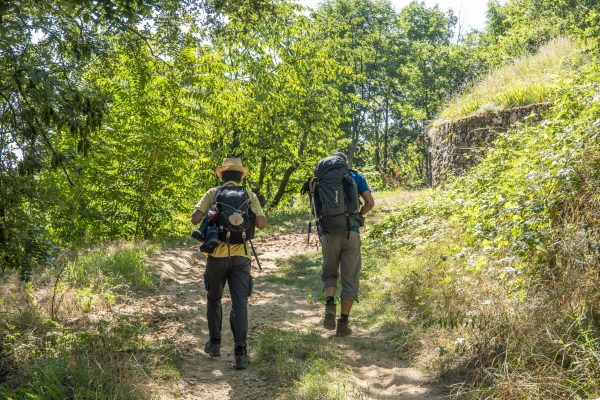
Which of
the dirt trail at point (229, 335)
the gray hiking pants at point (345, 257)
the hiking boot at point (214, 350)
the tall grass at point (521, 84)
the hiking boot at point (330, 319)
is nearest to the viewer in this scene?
the dirt trail at point (229, 335)

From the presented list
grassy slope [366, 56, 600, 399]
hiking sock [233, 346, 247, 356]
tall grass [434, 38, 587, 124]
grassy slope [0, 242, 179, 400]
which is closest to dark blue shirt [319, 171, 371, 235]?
grassy slope [366, 56, 600, 399]

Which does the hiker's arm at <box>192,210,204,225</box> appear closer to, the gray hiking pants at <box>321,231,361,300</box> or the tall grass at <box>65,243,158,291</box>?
the gray hiking pants at <box>321,231,361,300</box>

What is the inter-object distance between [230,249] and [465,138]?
8533 mm

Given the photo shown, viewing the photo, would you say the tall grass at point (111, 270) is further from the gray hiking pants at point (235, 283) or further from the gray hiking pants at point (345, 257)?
the gray hiking pants at point (345, 257)

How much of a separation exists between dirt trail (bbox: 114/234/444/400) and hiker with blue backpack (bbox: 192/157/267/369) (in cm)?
33

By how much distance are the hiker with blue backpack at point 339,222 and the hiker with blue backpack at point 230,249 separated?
103 centimetres

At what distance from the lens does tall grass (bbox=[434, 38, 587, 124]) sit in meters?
11.3

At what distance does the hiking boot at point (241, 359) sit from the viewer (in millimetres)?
5426

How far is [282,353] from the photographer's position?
215 inches

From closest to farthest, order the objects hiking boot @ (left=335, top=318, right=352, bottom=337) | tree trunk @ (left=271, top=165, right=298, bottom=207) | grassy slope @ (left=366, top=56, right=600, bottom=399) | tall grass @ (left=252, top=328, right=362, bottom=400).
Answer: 1. grassy slope @ (left=366, top=56, right=600, bottom=399)
2. tall grass @ (left=252, top=328, right=362, bottom=400)
3. hiking boot @ (left=335, top=318, right=352, bottom=337)
4. tree trunk @ (left=271, top=165, right=298, bottom=207)

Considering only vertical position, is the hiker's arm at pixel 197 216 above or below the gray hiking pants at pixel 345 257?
above

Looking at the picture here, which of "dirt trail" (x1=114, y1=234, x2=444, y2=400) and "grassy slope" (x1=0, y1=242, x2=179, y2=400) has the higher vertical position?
"grassy slope" (x1=0, y1=242, x2=179, y2=400)

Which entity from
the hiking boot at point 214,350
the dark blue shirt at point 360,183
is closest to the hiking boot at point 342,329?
the hiking boot at point 214,350

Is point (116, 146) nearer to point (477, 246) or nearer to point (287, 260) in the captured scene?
point (287, 260)
